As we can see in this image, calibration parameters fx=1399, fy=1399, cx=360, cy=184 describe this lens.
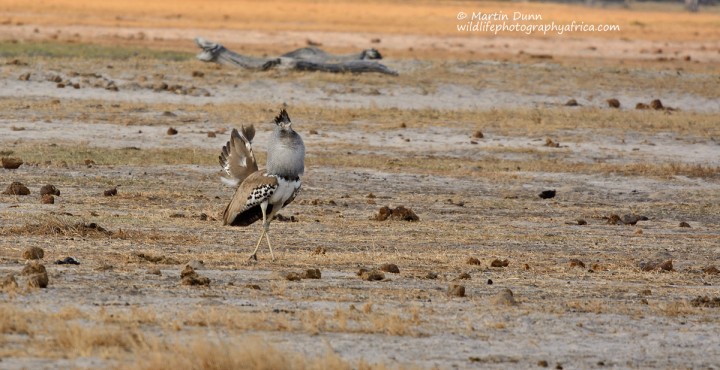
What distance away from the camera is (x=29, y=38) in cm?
4103

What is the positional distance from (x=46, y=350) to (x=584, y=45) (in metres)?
42.9

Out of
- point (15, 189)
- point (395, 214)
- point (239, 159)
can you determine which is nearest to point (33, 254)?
point (239, 159)

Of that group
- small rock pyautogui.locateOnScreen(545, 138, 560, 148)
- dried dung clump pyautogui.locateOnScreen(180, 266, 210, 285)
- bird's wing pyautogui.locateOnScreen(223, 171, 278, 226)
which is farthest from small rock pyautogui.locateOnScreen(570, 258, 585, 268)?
small rock pyautogui.locateOnScreen(545, 138, 560, 148)

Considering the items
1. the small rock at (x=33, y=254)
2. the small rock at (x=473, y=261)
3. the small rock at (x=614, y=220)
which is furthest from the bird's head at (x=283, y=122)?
the small rock at (x=614, y=220)

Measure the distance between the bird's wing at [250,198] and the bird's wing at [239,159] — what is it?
0.49 m

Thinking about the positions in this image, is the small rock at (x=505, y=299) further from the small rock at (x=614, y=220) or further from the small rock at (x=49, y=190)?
the small rock at (x=49, y=190)

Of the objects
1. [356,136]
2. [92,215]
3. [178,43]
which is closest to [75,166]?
[92,215]

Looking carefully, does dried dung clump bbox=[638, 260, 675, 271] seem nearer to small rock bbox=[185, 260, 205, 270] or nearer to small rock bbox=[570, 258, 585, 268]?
small rock bbox=[570, 258, 585, 268]

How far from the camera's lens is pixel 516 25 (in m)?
58.9

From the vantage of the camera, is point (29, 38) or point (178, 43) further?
point (178, 43)

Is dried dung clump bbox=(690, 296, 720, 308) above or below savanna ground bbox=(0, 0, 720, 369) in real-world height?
above

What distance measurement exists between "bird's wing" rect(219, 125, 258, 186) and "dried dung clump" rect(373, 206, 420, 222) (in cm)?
285

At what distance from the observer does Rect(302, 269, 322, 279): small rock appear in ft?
37.1

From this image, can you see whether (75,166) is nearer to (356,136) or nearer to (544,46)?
(356,136)
